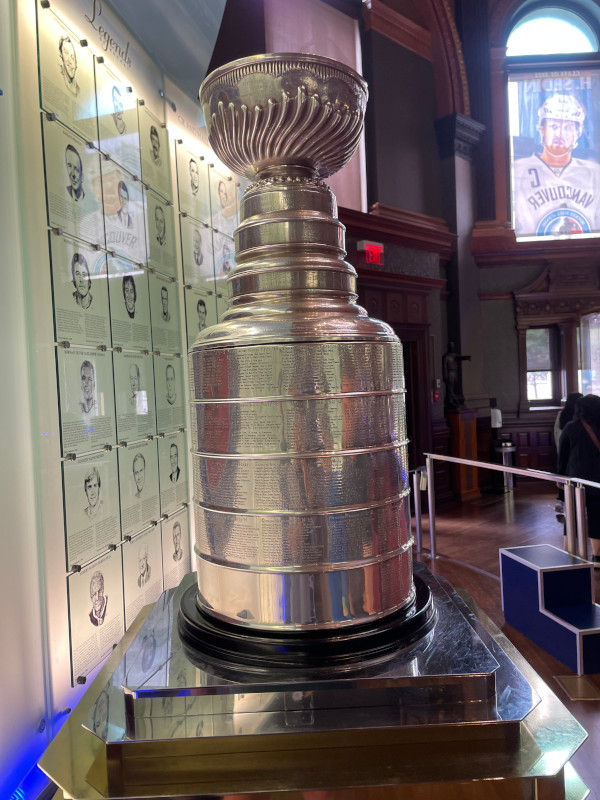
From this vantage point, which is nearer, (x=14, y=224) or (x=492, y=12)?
(x=14, y=224)

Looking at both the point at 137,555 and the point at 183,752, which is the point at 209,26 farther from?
the point at 183,752

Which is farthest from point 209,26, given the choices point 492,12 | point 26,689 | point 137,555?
point 492,12

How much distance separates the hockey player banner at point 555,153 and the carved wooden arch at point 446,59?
6.02 ft

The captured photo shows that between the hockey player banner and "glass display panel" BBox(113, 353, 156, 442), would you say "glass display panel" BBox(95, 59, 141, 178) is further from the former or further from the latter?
the hockey player banner

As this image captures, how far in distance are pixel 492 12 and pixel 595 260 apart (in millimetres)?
4439

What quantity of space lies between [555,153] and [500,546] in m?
7.64

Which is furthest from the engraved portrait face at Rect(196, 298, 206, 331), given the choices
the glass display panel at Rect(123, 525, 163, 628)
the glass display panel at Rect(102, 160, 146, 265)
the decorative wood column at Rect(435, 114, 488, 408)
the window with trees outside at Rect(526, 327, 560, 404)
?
the window with trees outside at Rect(526, 327, 560, 404)

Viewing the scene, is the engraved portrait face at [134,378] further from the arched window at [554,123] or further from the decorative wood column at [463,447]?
the arched window at [554,123]

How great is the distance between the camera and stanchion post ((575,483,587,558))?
146 inches

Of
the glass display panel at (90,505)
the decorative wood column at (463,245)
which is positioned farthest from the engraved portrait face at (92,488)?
the decorative wood column at (463,245)

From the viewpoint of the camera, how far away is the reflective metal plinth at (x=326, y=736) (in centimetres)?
118

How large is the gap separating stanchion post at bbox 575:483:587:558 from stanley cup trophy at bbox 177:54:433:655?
254 cm

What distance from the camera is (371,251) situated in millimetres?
7734

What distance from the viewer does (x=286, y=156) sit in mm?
1582
